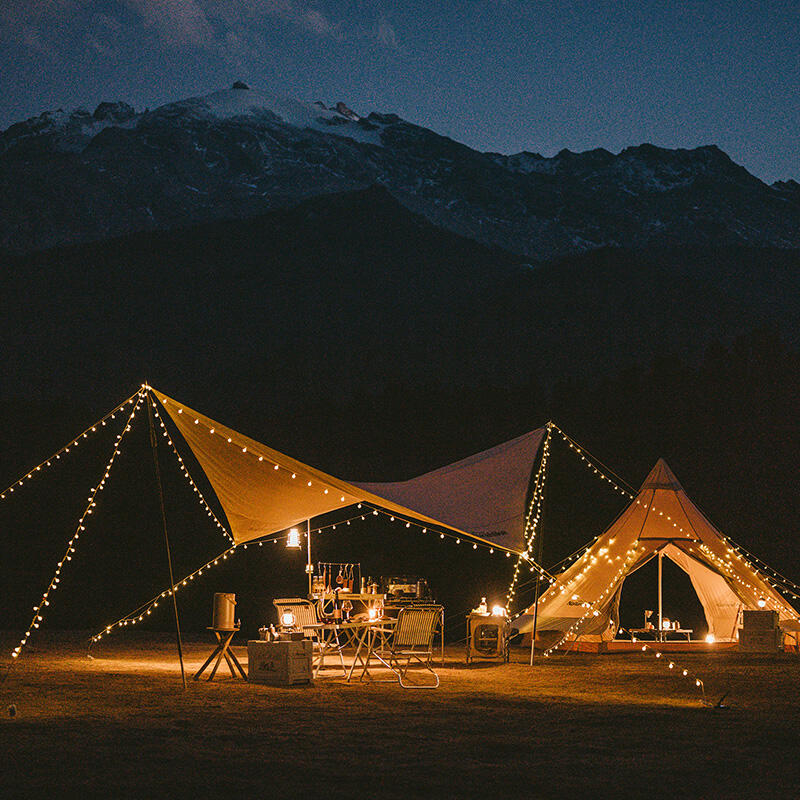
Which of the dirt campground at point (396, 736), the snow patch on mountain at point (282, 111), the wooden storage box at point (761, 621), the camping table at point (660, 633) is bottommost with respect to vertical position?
the dirt campground at point (396, 736)

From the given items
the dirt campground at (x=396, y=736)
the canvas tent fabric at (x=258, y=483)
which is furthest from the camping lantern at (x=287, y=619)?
the canvas tent fabric at (x=258, y=483)

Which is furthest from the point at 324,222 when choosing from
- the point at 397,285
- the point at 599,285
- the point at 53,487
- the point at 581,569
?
the point at 581,569

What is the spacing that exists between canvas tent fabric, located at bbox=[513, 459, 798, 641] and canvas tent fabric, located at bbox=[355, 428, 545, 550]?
47.0 inches

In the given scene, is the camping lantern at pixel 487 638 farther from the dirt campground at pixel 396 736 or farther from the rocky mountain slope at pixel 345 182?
the rocky mountain slope at pixel 345 182

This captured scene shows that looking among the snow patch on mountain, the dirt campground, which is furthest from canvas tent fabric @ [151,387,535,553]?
the snow patch on mountain

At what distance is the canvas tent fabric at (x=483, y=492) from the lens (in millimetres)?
11422

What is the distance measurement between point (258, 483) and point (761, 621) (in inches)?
239

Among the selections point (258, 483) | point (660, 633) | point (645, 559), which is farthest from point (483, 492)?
point (258, 483)

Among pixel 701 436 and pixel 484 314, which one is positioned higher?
pixel 484 314

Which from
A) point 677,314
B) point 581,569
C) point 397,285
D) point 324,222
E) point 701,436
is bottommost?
point 581,569

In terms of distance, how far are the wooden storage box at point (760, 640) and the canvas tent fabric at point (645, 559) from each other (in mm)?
528

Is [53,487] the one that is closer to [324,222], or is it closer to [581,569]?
[581,569]

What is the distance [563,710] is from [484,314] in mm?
49162

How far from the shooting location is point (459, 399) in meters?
26.8
